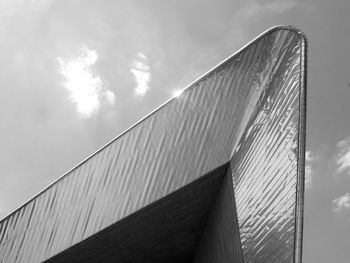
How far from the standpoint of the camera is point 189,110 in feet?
45.4

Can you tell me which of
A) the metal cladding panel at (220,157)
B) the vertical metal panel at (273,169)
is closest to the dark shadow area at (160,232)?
the metal cladding panel at (220,157)

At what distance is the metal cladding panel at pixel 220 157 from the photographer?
10.2 metres

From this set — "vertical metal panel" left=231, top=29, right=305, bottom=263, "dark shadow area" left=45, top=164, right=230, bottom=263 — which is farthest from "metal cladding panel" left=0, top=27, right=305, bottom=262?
"dark shadow area" left=45, top=164, right=230, bottom=263

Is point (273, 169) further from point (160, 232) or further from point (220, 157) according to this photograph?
point (160, 232)

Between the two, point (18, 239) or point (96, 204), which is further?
point (18, 239)

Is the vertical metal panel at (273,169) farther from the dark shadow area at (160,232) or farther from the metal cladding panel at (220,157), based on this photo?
the dark shadow area at (160,232)

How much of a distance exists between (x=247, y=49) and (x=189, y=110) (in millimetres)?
2527

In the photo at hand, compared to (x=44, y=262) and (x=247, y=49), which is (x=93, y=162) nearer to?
(x=44, y=262)

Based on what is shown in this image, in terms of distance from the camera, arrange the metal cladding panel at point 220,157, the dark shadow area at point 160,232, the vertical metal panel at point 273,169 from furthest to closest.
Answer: the dark shadow area at point 160,232, the metal cladding panel at point 220,157, the vertical metal panel at point 273,169

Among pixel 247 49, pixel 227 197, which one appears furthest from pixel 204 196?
pixel 247 49

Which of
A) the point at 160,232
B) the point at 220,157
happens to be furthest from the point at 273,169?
the point at 160,232

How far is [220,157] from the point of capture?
492 inches

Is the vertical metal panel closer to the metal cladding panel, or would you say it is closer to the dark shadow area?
the metal cladding panel

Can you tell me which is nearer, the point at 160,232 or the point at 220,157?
the point at 220,157
